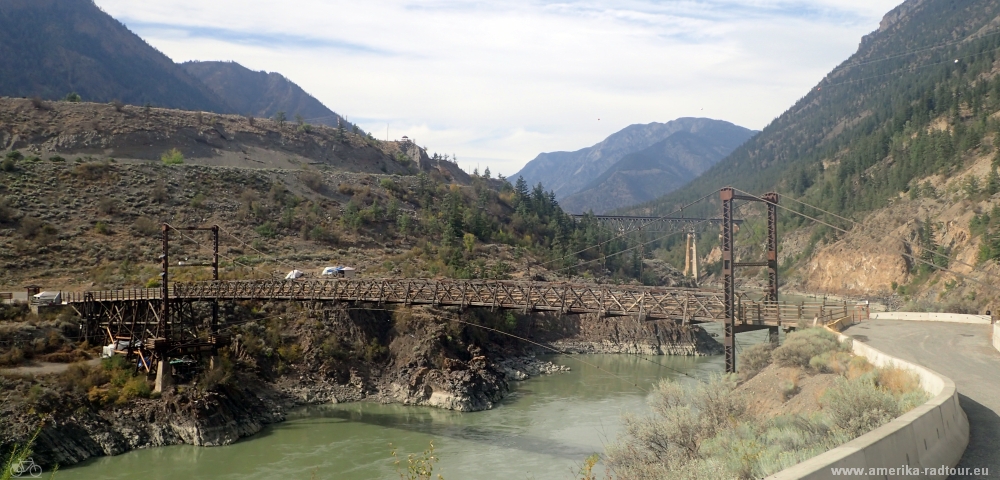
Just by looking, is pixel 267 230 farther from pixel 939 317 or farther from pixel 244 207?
pixel 939 317

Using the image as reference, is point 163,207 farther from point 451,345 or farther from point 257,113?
point 257,113

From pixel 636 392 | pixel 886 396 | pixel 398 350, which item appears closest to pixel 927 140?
pixel 636 392

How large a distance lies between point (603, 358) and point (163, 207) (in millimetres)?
31233

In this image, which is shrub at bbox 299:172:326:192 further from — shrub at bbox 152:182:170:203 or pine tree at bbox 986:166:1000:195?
pine tree at bbox 986:166:1000:195

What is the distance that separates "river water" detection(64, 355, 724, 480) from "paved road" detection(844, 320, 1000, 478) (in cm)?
873

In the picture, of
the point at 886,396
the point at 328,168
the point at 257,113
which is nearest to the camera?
the point at 886,396

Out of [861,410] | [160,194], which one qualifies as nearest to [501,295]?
[861,410]

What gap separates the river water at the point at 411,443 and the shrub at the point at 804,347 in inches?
254

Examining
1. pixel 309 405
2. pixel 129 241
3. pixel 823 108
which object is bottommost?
pixel 309 405

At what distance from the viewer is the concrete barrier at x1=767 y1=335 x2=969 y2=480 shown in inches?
243

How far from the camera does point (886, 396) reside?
10539 millimetres

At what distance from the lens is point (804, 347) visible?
58.3 ft

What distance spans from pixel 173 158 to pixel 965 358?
56929 mm

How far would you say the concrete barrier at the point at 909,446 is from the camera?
6164 mm
